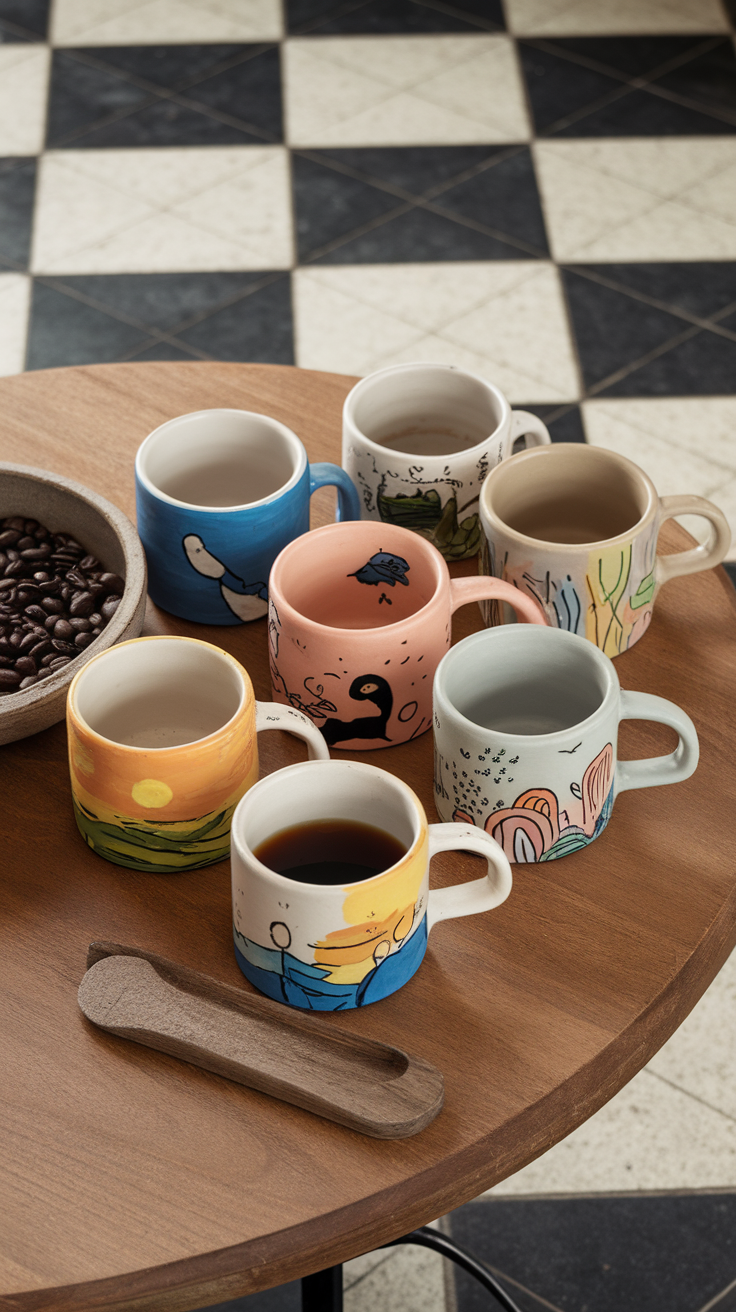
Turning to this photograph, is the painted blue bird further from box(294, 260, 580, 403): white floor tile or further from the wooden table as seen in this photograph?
box(294, 260, 580, 403): white floor tile

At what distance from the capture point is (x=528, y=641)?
79 cm

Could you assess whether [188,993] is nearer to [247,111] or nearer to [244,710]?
[244,710]

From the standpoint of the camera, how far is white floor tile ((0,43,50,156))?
113 inches

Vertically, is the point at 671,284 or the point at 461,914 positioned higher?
the point at 461,914

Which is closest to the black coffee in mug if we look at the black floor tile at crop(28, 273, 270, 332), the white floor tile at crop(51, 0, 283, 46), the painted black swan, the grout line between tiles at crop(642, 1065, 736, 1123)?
the painted black swan

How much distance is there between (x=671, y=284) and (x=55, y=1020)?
7.40ft

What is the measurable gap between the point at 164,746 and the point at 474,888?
216mm

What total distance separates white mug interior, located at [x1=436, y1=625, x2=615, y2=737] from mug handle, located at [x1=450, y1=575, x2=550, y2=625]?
40mm

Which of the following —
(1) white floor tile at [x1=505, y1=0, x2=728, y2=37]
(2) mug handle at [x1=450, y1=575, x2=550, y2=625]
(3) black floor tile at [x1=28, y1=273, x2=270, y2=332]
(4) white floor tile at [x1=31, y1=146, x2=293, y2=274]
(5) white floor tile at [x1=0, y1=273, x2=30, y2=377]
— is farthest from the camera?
(1) white floor tile at [x1=505, y1=0, x2=728, y2=37]

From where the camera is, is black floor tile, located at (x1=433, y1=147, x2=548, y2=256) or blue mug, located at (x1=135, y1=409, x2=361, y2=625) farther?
black floor tile, located at (x1=433, y1=147, x2=548, y2=256)

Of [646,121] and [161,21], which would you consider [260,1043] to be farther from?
[161,21]

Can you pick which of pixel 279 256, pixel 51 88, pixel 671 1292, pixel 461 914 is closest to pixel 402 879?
pixel 461 914

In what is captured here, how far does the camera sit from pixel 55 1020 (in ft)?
2.31

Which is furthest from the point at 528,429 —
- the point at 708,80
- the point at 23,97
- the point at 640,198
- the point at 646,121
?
the point at 708,80
